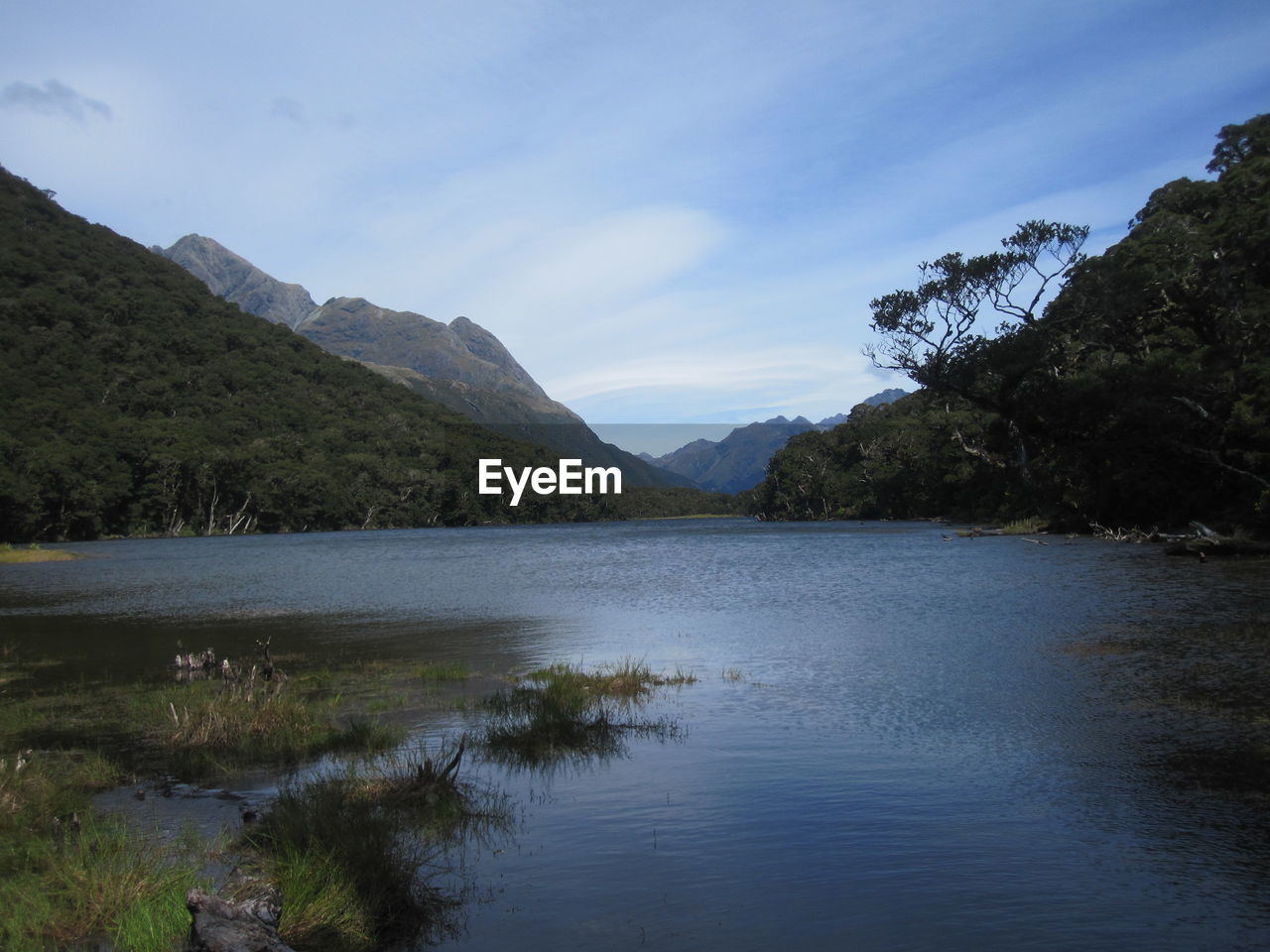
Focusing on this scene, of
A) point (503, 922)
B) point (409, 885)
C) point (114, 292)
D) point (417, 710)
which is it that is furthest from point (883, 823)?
point (114, 292)

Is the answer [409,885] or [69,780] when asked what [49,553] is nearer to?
[69,780]

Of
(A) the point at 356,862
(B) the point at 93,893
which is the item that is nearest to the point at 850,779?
(A) the point at 356,862

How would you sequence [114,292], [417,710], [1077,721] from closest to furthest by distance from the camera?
1. [1077,721]
2. [417,710]
3. [114,292]

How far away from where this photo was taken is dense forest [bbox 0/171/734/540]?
102562 mm

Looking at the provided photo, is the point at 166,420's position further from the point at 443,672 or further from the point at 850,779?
the point at 850,779

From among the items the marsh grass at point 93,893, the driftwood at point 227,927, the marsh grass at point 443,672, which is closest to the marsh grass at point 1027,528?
the marsh grass at point 443,672

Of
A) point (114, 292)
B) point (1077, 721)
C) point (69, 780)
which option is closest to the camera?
point (69, 780)

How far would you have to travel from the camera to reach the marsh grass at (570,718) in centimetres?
1316

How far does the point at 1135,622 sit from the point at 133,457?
115728 millimetres

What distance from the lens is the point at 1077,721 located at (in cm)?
1389

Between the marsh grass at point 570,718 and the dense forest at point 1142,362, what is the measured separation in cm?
3567

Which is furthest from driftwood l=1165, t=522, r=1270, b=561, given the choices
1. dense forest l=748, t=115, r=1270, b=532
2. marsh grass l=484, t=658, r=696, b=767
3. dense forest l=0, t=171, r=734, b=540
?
dense forest l=0, t=171, r=734, b=540

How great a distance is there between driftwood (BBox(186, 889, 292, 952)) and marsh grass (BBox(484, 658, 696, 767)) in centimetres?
626

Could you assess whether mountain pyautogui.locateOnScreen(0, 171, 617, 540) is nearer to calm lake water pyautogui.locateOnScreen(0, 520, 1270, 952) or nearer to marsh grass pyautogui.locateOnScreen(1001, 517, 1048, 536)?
calm lake water pyautogui.locateOnScreen(0, 520, 1270, 952)
